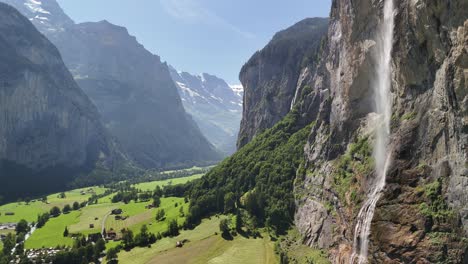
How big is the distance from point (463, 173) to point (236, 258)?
2501 inches

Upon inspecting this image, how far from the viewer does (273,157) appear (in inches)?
6324

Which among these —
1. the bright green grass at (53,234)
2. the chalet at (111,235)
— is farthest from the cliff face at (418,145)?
the bright green grass at (53,234)

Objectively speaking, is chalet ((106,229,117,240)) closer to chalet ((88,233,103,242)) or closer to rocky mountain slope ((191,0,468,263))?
chalet ((88,233,103,242))

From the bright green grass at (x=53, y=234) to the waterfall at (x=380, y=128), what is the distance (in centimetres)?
10983

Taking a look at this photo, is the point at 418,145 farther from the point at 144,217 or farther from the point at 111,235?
the point at 144,217

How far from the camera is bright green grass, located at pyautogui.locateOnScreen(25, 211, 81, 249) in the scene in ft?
463

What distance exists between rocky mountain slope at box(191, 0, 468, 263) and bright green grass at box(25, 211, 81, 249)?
267 feet

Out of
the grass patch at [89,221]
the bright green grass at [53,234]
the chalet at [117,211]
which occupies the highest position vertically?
the chalet at [117,211]

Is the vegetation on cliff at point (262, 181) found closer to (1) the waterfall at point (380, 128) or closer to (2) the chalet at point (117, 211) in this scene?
(2) the chalet at point (117, 211)

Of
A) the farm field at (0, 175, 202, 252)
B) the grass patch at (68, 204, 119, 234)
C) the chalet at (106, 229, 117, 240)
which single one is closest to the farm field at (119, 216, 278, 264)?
the farm field at (0, 175, 202, 252)

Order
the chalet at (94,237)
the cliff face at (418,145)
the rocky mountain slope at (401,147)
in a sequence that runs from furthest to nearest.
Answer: the chalet at (94,237), the rocky mountain slope at (401,147), the cliff face at (418,145)

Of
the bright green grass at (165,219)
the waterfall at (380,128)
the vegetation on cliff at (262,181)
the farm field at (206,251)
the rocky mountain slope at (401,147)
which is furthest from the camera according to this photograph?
the bright green grass at (165,219)

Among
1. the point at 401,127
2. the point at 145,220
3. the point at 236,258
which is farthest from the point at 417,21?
the point at 145,220

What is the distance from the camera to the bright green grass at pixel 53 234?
463 feet
